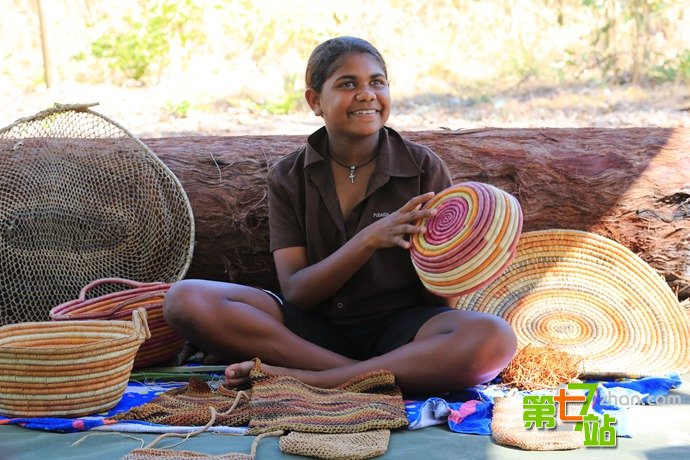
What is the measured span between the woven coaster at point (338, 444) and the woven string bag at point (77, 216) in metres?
1.45

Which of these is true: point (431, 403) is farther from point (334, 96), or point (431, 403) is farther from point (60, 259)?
point (60, 259)

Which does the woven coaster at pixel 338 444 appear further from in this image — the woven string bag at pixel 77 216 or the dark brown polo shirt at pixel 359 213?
the woven string bag at pixel 77 216

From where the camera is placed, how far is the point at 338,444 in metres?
Result: 2.23

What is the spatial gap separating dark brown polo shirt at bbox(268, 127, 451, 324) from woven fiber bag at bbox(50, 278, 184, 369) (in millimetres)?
528

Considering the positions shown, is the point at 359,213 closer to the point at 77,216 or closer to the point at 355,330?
the point at 355,330

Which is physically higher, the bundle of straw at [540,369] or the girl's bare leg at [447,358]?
the girl's bare leg at [447,358]

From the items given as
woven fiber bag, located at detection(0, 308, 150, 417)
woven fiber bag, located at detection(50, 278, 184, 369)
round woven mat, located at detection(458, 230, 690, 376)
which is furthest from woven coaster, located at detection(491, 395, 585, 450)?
woven fiber bag, located at detection(50, 278, 184, 369)

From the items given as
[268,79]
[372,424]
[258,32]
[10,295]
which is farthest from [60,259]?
[258,32]

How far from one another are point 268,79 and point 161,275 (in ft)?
11.1

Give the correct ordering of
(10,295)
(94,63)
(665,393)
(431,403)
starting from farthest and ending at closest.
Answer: (94,63), (10,295), (665,393), (431,403)

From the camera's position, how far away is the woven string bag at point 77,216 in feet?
11.6

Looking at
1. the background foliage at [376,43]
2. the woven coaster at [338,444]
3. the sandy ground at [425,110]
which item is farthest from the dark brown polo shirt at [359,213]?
the background foliage at [376,43]

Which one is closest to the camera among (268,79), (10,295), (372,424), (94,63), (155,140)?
(372,424)

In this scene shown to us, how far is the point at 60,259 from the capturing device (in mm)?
3564
